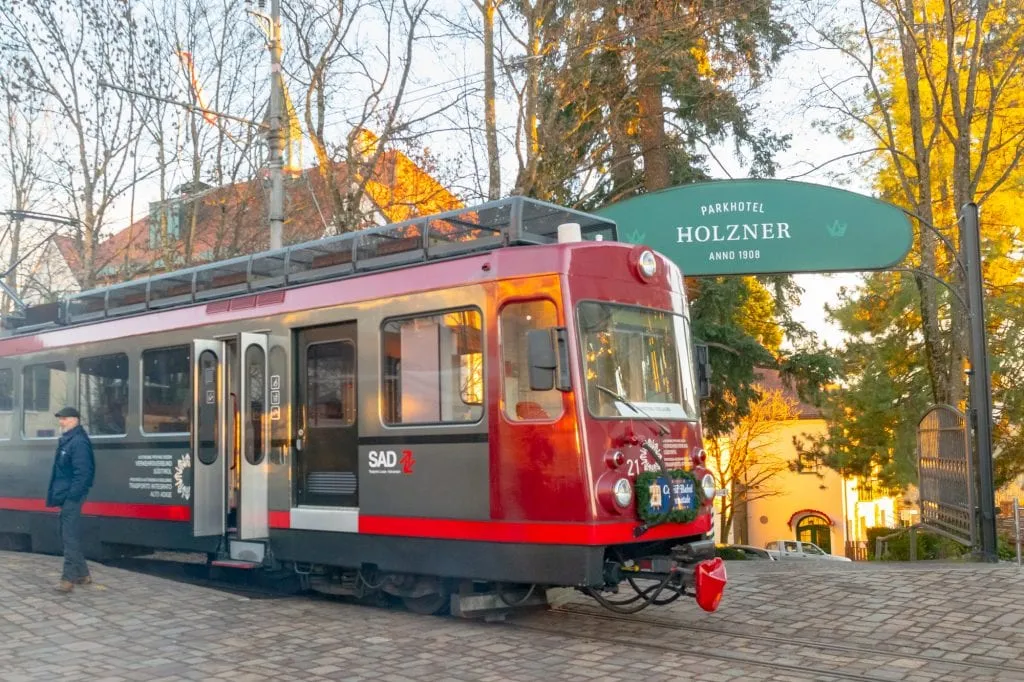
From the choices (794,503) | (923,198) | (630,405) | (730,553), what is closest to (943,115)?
(923,198)

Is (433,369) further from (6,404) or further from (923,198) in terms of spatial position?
(923,198)

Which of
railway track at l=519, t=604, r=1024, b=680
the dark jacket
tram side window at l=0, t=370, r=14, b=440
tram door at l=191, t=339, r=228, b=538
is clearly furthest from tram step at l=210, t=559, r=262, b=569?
tram side window at l=0, t=370, r=14, b=440

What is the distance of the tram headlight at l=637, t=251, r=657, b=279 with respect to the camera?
29.2 feet

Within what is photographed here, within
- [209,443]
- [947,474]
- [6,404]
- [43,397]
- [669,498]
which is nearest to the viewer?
[669,498]

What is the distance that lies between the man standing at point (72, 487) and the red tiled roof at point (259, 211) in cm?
929

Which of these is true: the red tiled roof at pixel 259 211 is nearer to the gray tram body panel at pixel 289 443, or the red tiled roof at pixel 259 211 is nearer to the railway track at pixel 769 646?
the gray tram body panel at pixel 289 443

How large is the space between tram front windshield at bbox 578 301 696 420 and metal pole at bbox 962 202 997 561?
187 inches

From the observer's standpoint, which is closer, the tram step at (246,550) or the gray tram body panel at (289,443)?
the gray tram body panel at (289,443)

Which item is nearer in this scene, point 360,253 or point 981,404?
point 360,253

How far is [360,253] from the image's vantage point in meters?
9.90

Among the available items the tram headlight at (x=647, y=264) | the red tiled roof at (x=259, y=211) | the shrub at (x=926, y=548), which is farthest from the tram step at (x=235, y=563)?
the shrub at (x=926, y=548)

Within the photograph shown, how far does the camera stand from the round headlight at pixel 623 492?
806 centimetres

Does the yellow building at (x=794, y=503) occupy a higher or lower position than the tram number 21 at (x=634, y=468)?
lower

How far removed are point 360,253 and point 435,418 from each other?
1968 millimetres
